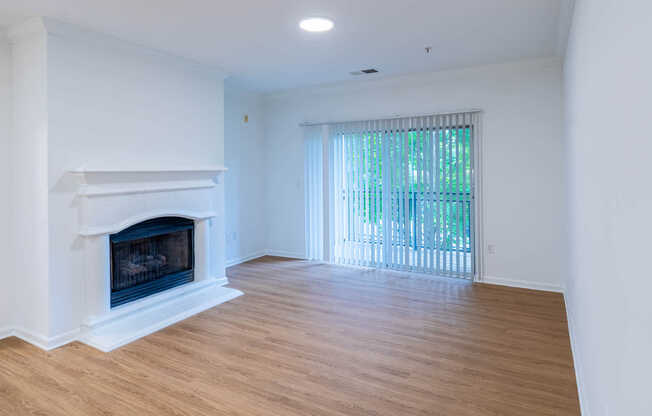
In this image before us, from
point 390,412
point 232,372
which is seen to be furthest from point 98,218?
point 390,412

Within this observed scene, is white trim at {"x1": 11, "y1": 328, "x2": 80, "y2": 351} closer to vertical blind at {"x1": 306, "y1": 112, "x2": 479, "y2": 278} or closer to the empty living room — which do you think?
the empty living room

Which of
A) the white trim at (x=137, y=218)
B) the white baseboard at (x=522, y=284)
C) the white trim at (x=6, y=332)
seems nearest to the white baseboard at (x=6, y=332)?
the white trim at (x=6, y=332)

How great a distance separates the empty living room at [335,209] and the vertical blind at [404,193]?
0.09ft

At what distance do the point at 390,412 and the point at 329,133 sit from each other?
4165 mm

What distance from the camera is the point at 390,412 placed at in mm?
2242

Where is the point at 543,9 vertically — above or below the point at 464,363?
above

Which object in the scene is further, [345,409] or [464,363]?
[464,363]

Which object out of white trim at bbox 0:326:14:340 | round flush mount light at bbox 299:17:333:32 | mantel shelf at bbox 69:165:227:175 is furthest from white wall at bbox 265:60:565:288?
white trim at bbox 0:326:14:340

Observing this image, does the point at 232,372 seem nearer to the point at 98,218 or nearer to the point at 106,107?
the point at 98,218

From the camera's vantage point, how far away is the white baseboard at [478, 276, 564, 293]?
14.4ft

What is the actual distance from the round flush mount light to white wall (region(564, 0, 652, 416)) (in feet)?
6.03

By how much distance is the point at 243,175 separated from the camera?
5.90 meters

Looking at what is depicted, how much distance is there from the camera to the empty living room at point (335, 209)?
2045 mm

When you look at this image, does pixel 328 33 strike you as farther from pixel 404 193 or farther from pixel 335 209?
pixel 335 209
